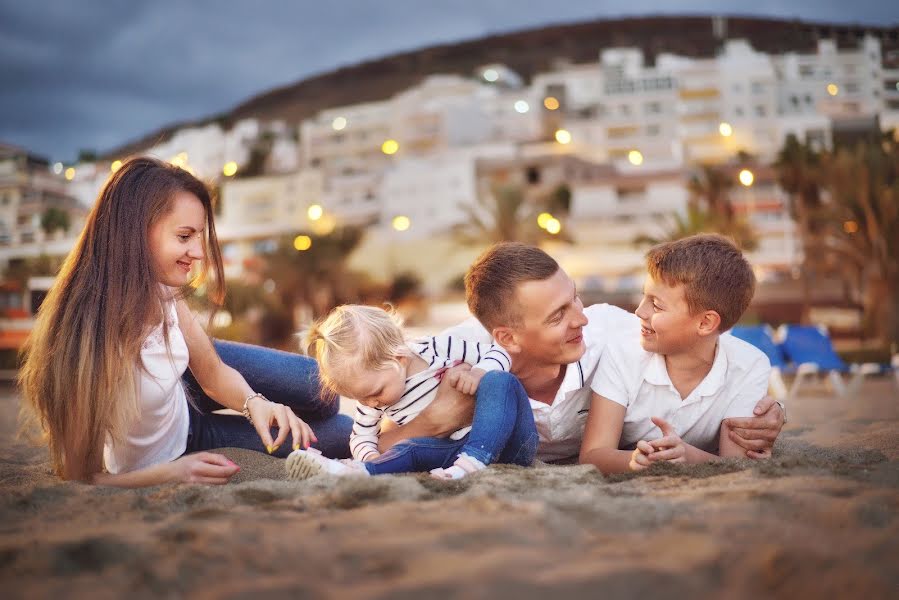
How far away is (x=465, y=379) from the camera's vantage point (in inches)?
117

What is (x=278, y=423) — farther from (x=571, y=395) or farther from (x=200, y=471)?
(x=571, y=395)

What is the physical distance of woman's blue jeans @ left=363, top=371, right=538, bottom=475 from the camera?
112 inches

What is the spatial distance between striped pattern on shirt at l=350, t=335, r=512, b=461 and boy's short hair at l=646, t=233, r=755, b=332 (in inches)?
27.7

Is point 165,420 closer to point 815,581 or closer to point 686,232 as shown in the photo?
point 815,581

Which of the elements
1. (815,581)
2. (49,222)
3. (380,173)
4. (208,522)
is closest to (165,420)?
(208,522)

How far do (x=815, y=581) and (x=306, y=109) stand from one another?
3721 inches

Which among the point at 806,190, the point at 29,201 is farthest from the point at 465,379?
the point at 29,201

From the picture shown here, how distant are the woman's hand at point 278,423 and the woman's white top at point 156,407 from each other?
0.30 m

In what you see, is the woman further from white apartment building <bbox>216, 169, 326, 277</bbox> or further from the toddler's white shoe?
white apartment building <bbox>216, 169, 326, 277</bbox>

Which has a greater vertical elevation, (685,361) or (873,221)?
(873,221)

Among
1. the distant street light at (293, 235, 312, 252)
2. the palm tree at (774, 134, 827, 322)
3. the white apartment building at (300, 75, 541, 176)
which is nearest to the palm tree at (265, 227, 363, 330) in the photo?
the distant street light at (293, 235, 312, 252)

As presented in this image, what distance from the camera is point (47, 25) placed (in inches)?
1630

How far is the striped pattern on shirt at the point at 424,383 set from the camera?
10.2ft

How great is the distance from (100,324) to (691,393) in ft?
7.01
